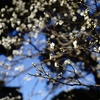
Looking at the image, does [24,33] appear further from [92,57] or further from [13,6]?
[92,57]

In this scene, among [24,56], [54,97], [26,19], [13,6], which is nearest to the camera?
[24,56]

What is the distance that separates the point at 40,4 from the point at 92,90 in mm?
4853

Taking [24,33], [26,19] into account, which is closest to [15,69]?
[24,33]

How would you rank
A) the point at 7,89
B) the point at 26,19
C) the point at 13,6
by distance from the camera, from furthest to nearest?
1. the point at 7,89
2. the point at 13,6
3. the point at 26,19

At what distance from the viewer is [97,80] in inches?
295

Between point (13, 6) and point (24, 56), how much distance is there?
2.56 metres

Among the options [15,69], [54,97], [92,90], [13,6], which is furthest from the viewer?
[54,97]

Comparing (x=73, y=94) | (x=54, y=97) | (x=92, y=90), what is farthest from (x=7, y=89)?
(x=92, y=90)

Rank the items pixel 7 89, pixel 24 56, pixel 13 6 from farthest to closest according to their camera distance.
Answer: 1. pixel 7 89
2. pixel 13 6
3. pixel 24 56

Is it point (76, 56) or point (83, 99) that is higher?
point (76, 56)

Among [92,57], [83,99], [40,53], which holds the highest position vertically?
[40,53]

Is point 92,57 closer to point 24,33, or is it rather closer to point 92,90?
point 24,33

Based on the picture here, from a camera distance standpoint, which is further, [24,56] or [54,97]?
[54,97]

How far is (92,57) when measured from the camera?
23.7 feet
